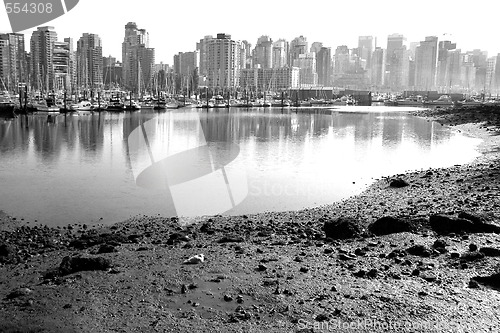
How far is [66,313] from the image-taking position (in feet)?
20.9

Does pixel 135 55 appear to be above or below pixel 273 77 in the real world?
above

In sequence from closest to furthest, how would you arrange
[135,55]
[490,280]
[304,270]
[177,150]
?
[490,280] → [304,270] → [177,150] → [135,55]

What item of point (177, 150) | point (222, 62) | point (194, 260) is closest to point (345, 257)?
point (194, 260)

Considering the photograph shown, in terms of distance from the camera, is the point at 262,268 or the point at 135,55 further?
the point at 135,55

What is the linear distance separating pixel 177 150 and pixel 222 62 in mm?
138461

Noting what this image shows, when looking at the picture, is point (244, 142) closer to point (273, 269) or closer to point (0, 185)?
point (0, 185)

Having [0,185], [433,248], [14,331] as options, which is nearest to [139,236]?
[14,331]

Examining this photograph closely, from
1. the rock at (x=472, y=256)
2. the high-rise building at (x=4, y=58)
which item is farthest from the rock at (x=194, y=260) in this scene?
the high-rise building at (x=4, y=58)

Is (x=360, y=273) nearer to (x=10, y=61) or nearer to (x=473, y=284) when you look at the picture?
(x=473, y=284)

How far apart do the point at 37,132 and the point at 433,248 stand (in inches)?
1386

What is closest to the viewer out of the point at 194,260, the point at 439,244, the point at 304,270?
the point at 304,270

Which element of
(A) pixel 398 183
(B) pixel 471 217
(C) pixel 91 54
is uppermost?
(C) pixel 91 54

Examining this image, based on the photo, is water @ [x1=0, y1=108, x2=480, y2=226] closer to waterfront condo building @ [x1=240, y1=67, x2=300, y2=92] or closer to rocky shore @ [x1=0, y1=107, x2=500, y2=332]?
rocky shore @ [x1=0, y1=107, x2=500, y2=332]

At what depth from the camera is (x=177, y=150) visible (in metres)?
29.2
